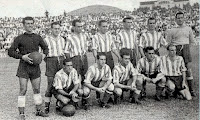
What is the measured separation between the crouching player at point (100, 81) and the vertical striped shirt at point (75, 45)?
0.33 m

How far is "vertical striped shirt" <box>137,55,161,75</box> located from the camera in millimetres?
4918

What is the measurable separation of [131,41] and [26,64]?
1.88m

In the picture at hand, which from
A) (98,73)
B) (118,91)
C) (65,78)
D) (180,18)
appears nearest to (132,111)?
(118,91)

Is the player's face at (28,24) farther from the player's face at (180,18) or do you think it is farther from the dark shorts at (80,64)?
the player's face at (180,18)

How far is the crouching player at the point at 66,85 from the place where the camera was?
13.7ft

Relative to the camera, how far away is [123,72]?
4707 millimetres

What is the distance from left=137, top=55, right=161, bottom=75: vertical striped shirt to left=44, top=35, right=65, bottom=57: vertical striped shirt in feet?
4.38


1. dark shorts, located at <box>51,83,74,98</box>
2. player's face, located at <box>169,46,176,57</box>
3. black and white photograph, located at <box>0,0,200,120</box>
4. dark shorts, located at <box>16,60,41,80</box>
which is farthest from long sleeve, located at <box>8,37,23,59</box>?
player's face, located at <box>169,46,176,57</box>

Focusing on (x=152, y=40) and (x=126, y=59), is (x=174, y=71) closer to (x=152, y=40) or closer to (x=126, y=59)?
(x=152, y=40)

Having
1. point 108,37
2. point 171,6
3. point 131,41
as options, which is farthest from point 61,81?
point 171,6

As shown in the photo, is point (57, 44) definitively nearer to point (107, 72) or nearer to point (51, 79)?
point (51, 79)

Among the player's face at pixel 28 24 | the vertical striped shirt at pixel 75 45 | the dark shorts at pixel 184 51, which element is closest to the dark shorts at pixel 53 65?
the vertical striped shirt at pixel 75 45

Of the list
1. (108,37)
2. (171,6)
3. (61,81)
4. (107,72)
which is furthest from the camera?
(171,6)

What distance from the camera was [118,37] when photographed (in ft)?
16.4
